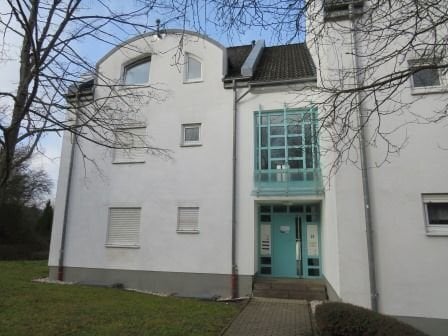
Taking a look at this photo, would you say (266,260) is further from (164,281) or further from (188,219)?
(164,281)

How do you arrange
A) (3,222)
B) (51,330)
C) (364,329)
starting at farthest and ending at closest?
1. (3,222)
2. (51,330)
3. (364,329)

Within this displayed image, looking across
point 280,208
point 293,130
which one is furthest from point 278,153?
point 280,208

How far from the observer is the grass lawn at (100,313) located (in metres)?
7.53

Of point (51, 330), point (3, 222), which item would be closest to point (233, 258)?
point (51, 330)

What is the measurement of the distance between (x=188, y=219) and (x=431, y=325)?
811 cm

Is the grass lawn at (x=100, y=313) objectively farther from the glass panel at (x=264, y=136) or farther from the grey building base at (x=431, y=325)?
the glass panel at (x=264, y=136)

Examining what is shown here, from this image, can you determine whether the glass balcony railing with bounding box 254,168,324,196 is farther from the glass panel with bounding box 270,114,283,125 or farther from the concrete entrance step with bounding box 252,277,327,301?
the concrete entrance step with bounding box 252,277,327,301

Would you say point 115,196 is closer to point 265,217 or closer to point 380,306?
point 265,217

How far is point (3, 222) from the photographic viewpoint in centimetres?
2642

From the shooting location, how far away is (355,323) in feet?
20.2

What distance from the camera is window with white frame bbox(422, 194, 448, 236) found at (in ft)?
29.3

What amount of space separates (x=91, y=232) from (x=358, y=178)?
1034cm

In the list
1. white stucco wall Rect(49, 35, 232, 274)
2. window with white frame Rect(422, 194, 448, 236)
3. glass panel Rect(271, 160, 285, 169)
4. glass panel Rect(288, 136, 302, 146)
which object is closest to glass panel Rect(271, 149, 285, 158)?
glass panel Rect(271, 160, 285, 169)

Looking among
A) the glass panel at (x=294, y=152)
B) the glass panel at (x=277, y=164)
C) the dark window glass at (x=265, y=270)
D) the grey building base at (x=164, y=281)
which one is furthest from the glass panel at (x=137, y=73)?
the dark window glass at (x=265, y=270)
